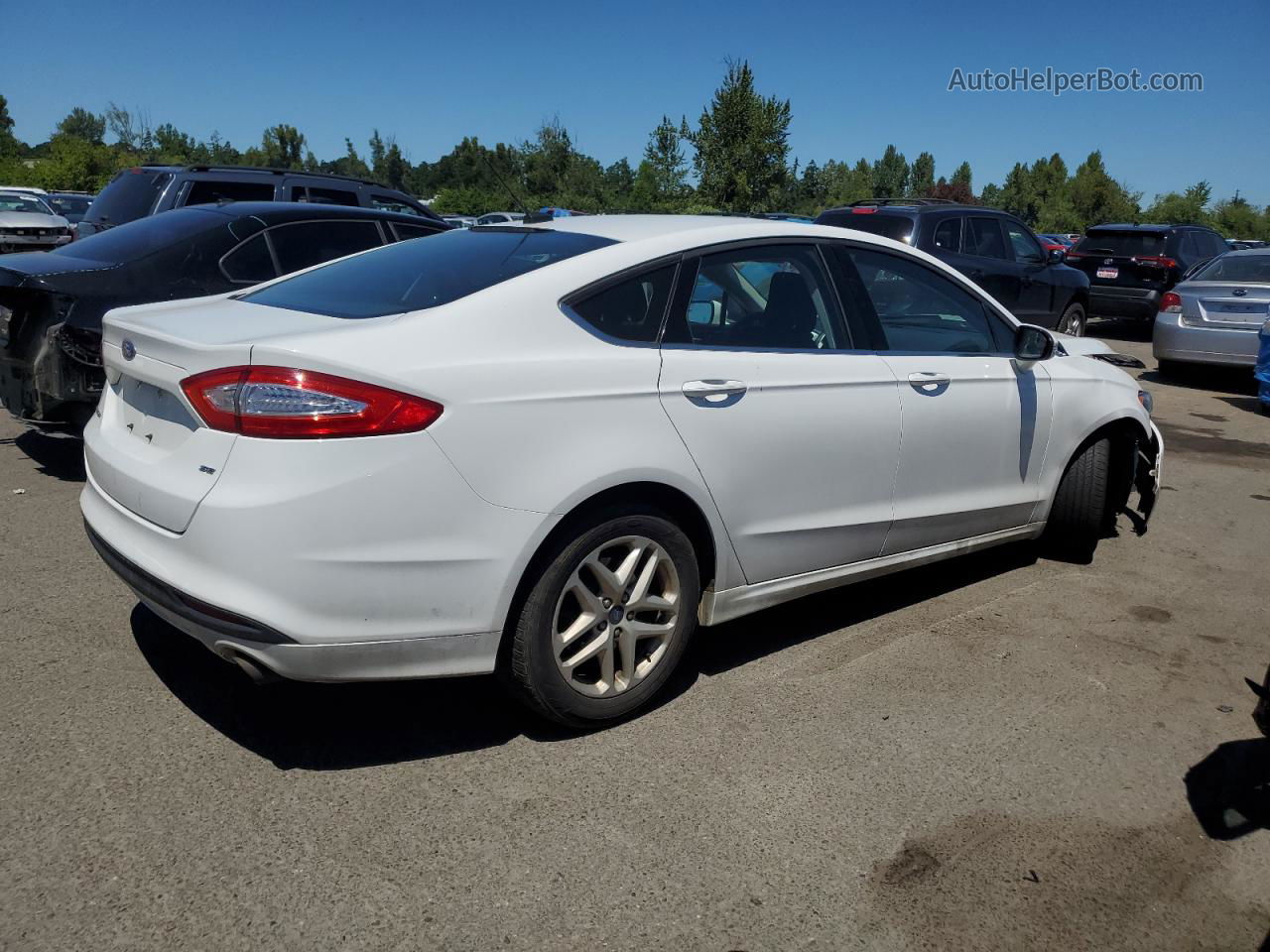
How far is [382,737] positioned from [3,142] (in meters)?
68.3

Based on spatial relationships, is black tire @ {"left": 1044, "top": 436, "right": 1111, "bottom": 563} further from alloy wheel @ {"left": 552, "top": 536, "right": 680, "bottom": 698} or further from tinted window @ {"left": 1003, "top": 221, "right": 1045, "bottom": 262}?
tinted window @ {"left": 1003, "top": 221, "right": 1045, "bottom": 262}

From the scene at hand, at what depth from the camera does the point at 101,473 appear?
3312 mm

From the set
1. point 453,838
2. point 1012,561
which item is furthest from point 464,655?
point 1012,561

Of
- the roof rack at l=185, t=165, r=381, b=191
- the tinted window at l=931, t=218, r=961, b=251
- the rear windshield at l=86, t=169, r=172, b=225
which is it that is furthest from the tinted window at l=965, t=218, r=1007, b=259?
the rear windshield at l=86, t=169, r=172, b=225

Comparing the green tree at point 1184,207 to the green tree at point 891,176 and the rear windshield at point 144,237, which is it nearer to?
the green tree at point 891,176

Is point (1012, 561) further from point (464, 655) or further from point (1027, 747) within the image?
point (464, 655)

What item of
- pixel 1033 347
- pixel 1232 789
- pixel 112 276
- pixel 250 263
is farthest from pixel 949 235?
pixel 1232 789

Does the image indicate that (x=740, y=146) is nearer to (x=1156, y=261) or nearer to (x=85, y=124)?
(x=1156, y=261)

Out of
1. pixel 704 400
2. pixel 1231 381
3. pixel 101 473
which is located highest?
pixel 704 400

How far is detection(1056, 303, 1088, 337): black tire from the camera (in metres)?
13.2

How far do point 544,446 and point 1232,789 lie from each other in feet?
7.84

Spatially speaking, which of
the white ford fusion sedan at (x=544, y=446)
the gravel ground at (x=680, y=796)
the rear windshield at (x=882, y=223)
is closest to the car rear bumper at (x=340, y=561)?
the white ford fusion sedan at (x=544, y=446)

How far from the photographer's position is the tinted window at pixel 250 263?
6.23 meters

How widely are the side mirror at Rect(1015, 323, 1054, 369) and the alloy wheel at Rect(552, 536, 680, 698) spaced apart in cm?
220
